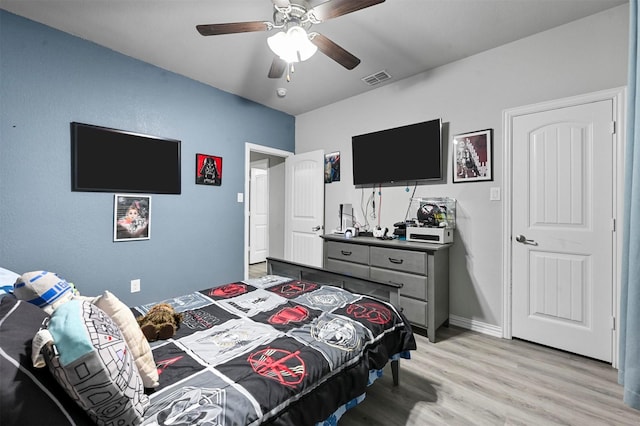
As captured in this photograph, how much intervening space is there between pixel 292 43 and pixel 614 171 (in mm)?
2529

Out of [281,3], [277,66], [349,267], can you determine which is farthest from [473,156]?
[281,3]

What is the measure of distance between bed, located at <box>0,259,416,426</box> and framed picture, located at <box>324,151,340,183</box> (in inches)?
86.0

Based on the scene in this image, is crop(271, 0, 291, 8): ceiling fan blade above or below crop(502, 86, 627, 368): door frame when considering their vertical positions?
above

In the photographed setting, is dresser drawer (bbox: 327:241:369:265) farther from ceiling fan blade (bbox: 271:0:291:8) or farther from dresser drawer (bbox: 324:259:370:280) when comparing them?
ceiling fan blade (bbox: 271:0:291:8)

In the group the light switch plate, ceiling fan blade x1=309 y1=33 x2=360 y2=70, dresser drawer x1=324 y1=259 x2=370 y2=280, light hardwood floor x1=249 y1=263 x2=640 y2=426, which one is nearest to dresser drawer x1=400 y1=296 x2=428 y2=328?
light hardwood floor x1=249 y1=263 x2=640 y2=426

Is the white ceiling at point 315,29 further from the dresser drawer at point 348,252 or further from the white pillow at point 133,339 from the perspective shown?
the white pillow at point 133,339

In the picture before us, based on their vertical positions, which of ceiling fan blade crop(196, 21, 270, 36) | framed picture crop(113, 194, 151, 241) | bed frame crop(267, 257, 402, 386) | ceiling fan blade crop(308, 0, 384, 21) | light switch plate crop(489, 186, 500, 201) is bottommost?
bed frame crop(267, 257, 402, 386)

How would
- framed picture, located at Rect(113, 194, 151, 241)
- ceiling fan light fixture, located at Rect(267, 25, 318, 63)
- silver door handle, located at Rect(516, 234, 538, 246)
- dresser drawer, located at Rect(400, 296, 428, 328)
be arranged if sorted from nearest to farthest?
ceiling fan light fixture, located at Rect(267, 25, 318, 63) → silver door handle, located at Rect(516, 234, 538, 246) → dresser drawer, located at Rect(400, 296, 428, 328) → framed picture, located at Rect(113, 194, 151, 241)

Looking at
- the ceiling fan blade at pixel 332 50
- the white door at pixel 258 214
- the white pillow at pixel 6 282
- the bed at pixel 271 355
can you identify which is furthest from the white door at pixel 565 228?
the white door at pixel 258 214

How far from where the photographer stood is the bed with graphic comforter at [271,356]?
3.07 feet

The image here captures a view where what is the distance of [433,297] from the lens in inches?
101

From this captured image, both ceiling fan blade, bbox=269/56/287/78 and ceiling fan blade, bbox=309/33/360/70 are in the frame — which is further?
ceiling fan blade, bbox=269/56/287/78

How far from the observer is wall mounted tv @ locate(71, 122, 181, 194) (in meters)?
2.57

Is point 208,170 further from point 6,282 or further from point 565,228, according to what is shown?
point 565,228
